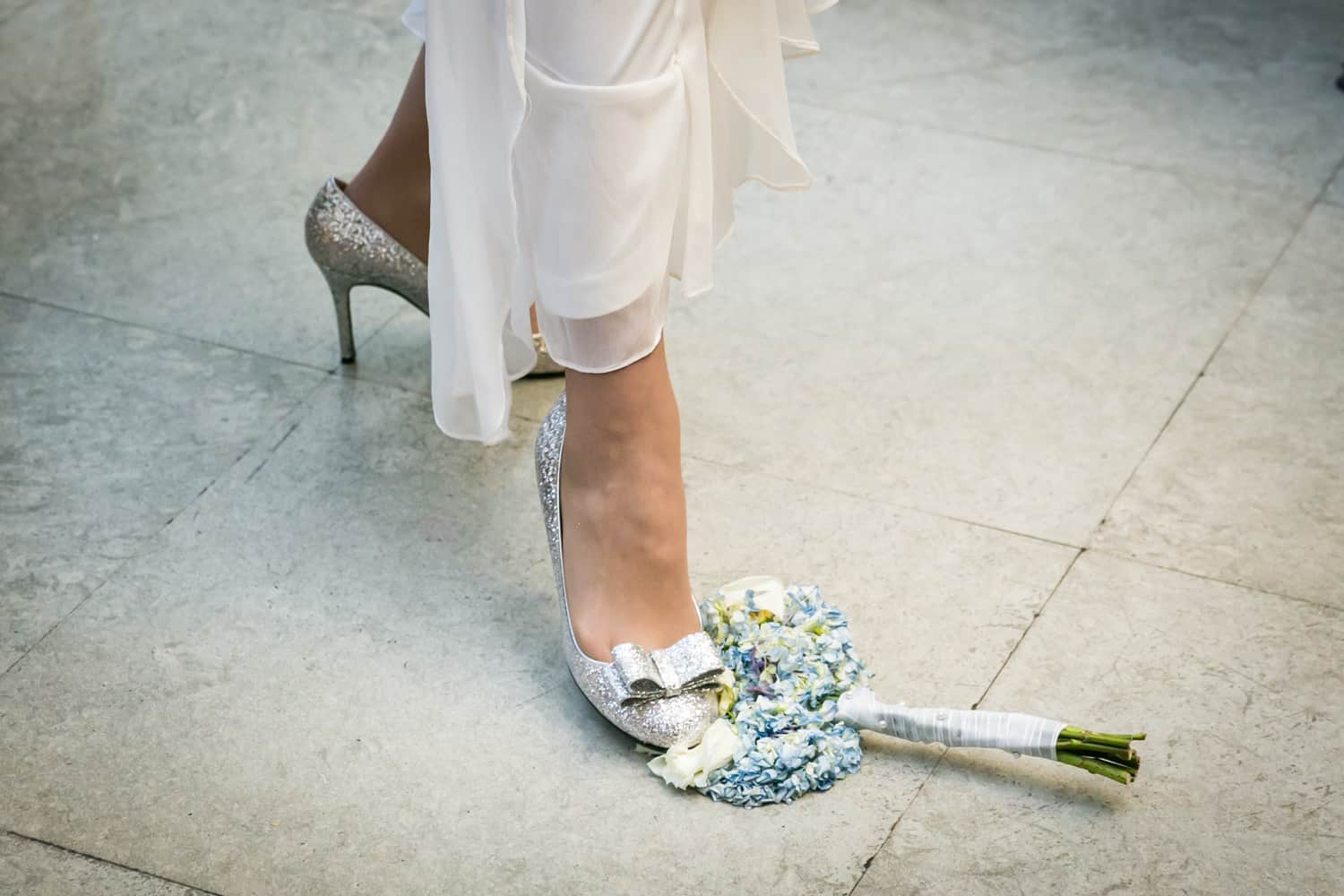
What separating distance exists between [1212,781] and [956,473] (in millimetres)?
459

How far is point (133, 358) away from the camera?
5.66ft

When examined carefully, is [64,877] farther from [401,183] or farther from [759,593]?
[401,183]

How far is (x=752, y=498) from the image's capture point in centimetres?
153

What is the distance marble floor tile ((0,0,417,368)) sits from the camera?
1.85m

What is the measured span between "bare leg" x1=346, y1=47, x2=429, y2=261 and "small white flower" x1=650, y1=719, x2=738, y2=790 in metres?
0.69

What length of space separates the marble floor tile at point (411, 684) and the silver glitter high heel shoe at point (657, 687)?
4cm

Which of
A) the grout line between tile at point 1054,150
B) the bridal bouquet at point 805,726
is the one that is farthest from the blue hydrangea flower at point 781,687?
the grout line between tile at point 1054,150

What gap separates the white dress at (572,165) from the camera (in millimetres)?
1139

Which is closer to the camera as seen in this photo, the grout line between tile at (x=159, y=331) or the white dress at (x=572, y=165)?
the white dress at (x=572, y=165)

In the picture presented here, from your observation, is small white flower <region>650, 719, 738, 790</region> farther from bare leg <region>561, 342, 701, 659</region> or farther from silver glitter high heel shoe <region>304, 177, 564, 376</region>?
silver glitter high heel shoe <region>304, 177, 564, 376</region>

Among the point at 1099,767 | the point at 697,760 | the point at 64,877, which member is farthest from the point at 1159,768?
the point at 64,877

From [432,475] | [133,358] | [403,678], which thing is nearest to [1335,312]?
[432,475]

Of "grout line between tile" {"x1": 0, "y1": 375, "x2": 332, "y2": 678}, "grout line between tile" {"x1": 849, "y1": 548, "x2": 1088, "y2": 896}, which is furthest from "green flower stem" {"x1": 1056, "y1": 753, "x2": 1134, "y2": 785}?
"grout line between tile" {"x1": 0, "y1": 375, "x2": 332, "y2": 678}

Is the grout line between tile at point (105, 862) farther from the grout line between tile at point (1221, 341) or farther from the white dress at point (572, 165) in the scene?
the grout line between tile at point (1221, 341)
